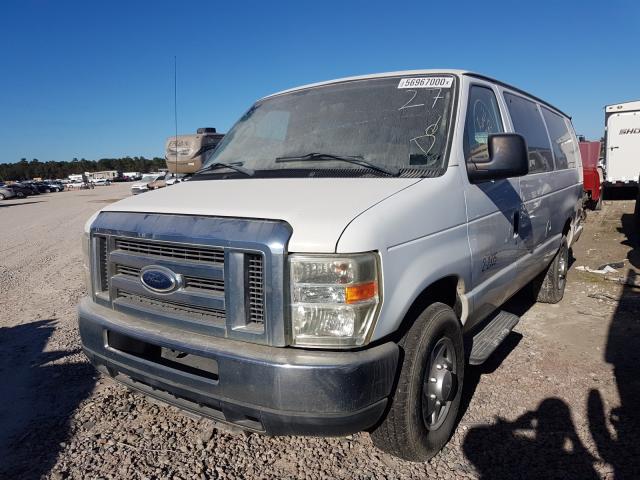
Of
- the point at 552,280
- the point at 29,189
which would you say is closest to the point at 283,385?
the point at 552,280

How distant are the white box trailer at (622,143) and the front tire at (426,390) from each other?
592 inches

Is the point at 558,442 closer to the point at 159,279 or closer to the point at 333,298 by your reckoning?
the point at 333,298

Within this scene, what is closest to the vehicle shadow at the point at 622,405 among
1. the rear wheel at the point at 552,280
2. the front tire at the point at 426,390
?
the rear wheel at the point at 552,280

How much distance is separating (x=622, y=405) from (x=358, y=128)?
8.49 ft

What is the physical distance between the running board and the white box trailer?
13957 mm

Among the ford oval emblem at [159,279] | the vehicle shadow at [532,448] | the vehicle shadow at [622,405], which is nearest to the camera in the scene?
the ford oval emblem at [159,279]

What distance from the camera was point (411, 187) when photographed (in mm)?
2463

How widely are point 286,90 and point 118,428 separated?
2.79m

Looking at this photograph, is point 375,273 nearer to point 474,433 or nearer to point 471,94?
point 474,433

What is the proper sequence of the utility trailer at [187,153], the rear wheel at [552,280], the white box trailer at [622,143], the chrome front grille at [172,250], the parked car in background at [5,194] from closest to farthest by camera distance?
the chrome front grille at [172,250], the utility trailer at [187,153], the rear wheel at [552,280], the white box trailer at [622,143], the parked car in background at [5,194]

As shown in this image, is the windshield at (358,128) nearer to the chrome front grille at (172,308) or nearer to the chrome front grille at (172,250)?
the chrome front grille at (172,250)

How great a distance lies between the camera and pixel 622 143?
14844 millimetres

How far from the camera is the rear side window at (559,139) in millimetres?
4945

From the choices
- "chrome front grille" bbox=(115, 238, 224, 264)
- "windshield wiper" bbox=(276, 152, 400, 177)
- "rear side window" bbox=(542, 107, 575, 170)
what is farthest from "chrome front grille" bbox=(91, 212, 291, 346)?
"rear side window" bbox=(542, 107, 575, 170)
